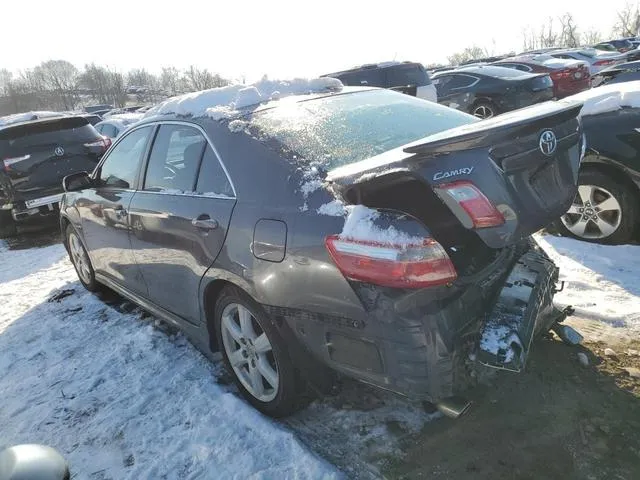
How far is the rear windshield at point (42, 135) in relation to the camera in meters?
7.61

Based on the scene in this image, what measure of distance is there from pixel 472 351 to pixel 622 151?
3.09 m

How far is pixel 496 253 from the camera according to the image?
242cm

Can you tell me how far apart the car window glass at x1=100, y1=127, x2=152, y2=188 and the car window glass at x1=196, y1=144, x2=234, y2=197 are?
3.09 feet

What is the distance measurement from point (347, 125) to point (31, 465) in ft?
7.13

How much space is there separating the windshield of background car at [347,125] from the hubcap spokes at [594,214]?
198cm

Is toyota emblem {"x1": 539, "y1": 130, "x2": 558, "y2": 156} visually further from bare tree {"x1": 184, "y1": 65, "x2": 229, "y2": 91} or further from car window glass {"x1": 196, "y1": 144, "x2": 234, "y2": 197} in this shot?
bare tree {"x1": 184, "y1": 65, "x2": 229, "y2": 91}

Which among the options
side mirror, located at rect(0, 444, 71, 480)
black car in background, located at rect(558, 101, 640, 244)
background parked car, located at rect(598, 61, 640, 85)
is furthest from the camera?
background parked car, located at rect(598, 61, 640, 85)

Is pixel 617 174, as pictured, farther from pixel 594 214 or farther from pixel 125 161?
pixel 125 161

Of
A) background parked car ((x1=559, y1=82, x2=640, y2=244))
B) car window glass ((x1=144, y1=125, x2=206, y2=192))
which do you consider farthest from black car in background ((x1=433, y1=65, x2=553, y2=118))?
car window glass ((x1=144, y1=125, x2=206, y2=192))

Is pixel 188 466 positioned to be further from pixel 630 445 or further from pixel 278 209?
pixel 630 445

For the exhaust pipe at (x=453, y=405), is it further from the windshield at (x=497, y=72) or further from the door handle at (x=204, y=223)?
the windshield at (x=497, y=72)

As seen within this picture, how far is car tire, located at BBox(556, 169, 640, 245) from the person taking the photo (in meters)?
4.36

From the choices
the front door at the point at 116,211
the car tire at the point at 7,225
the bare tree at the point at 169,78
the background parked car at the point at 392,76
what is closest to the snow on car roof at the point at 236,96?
the front door at the point at 116,211

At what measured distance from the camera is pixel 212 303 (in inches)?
122
